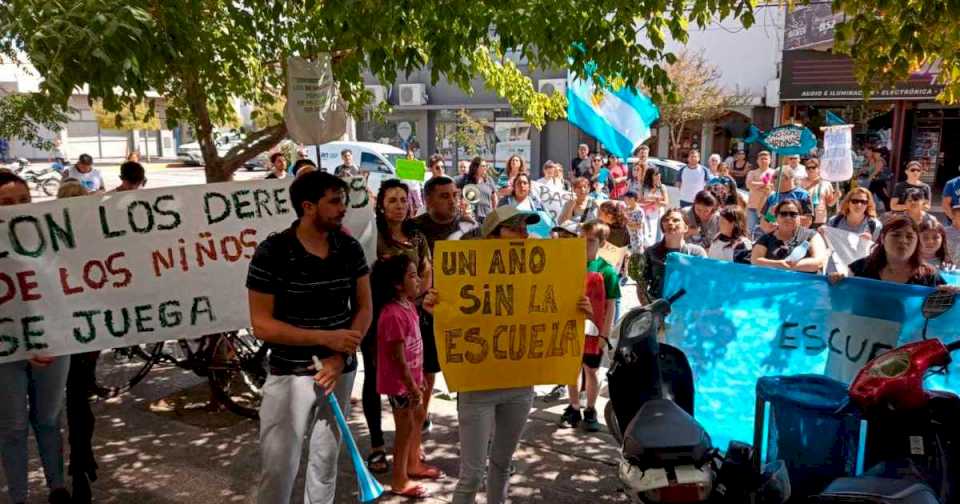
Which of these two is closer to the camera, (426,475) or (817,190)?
(426,475)

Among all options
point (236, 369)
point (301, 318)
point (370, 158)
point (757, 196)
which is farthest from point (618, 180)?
point (301, 318)

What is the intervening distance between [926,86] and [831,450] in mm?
21079

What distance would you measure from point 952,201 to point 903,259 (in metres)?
4.03

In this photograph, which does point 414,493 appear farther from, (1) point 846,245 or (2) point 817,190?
(2) point 817,190

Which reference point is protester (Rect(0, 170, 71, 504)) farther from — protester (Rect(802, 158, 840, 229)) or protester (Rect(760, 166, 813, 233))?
protester (Rect(802, 158, 840, 229))

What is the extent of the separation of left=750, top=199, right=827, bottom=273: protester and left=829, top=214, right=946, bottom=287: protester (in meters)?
0.95

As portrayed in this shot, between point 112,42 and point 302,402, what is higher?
point 112,42

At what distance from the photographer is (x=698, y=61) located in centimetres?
2492

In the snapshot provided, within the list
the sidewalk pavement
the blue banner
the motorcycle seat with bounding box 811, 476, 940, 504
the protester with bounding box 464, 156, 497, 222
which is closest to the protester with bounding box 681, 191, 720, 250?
the sidewalk pavement

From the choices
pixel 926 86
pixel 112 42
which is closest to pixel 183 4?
pixel 112 42

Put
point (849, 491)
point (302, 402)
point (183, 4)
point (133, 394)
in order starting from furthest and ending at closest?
1. point (133, 394)
2. point (183, 4)
3. point (302, 402)
4. point (849, 491)

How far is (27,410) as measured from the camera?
395cm

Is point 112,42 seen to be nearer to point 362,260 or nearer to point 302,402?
point 362,260

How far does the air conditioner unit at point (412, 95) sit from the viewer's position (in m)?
29.5
